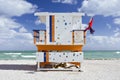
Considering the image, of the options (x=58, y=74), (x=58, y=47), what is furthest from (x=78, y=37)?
(x=58, y=74)

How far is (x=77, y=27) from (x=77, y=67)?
A: 321 cm

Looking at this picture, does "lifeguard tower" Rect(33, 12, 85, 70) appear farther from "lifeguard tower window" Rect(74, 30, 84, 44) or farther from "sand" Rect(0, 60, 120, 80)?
"sand" Rect(0, 60, 120, 80)

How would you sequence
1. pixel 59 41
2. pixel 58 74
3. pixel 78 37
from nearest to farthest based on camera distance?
pixel 58 74 < pixel 78 37 < pixel 59 41

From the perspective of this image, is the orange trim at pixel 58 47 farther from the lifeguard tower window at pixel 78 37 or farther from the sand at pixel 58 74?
the sand at pixel 58 74

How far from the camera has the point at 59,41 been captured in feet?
64.8

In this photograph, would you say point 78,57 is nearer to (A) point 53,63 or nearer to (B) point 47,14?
(A) point 53,63

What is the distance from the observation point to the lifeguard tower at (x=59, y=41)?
1925 centimetres

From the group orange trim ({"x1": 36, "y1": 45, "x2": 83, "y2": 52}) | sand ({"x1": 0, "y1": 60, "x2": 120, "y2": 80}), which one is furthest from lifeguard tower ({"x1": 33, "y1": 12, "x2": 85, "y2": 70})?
sand ({"x1": 0, "y1": 60, "x2": 120, "y2": 80})

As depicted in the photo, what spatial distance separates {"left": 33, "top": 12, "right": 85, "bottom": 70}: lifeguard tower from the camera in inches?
758

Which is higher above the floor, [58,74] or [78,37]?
[78,37]

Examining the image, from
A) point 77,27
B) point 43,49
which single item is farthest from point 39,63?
point 77,27

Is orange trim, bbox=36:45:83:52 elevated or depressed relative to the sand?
elevated

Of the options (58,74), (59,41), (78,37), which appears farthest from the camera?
(59,41)

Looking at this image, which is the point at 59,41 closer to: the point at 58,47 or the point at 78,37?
the point at 58,47
